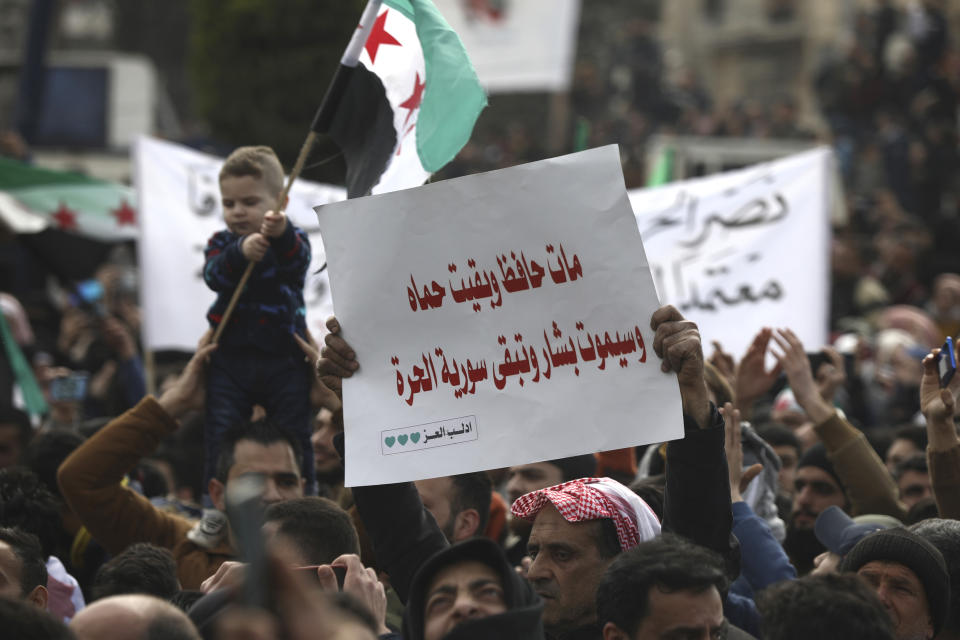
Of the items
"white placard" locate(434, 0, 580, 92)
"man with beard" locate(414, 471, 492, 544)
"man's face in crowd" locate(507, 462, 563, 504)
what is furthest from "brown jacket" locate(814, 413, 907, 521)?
"white placard" locate(434, 0, 580, 92)

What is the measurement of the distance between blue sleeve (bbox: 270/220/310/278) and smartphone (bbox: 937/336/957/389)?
201 centimetres

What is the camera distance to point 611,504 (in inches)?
148

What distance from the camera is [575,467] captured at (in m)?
5.12

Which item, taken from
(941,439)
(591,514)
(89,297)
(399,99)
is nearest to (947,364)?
(941,439)

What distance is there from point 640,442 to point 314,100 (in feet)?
55.7

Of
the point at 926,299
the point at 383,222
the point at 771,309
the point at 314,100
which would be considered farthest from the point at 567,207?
the point at 314,100

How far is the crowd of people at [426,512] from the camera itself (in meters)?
3.06

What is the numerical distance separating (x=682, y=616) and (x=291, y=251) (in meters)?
1.96

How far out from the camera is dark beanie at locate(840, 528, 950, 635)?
12.0ft

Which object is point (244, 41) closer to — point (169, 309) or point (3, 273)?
point (3, 273)

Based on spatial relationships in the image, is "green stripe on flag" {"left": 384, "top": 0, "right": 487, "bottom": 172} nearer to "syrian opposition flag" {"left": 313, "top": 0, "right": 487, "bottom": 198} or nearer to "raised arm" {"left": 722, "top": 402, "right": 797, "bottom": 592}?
"syrian opposition flag" {"left": 313, "top": 0, "right": 487, "bottom": 198}

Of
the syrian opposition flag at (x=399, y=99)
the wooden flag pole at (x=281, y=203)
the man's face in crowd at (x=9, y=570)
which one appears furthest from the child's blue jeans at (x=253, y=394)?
the man's face in crowd at (x=9, y=570)

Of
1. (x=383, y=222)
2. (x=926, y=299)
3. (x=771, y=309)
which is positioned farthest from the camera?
(x=926, y=299)

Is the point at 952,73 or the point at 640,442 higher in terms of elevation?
the point at 952,73
